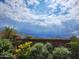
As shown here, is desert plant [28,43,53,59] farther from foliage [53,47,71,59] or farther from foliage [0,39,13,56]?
foliage [0,39,13,56]

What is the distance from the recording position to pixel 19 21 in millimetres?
24016

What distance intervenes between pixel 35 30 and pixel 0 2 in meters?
3.80

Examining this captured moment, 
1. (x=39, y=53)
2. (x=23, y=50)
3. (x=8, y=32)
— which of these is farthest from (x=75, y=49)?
(x=8, y=32)

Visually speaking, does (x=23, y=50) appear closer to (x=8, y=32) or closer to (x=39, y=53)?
(x=39, y=53)

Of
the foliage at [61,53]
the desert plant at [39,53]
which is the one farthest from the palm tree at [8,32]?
the foliage at [61,53]

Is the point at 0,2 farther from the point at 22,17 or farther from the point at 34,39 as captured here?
the point at 34,39

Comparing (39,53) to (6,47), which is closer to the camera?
(39,53)

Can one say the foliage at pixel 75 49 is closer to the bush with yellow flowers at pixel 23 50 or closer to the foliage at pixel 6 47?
the bush with yellow flowers at pixel 23 50

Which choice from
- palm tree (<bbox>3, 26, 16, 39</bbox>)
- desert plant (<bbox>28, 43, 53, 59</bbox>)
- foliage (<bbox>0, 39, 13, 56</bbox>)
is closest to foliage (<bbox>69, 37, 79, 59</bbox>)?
desert plant (<bbox>28, 43, 53, 59</bbox>)

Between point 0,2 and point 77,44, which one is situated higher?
point 0,2

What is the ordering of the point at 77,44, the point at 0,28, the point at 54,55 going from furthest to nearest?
the point at 0,28 → the point at 77,44 → the point at 54,55

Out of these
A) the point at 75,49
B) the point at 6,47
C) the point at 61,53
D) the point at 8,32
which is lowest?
the point at 61,53

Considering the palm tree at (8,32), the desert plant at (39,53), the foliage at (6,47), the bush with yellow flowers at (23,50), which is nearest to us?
the desert plant at (39,53)

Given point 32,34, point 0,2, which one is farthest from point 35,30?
point 0,2
